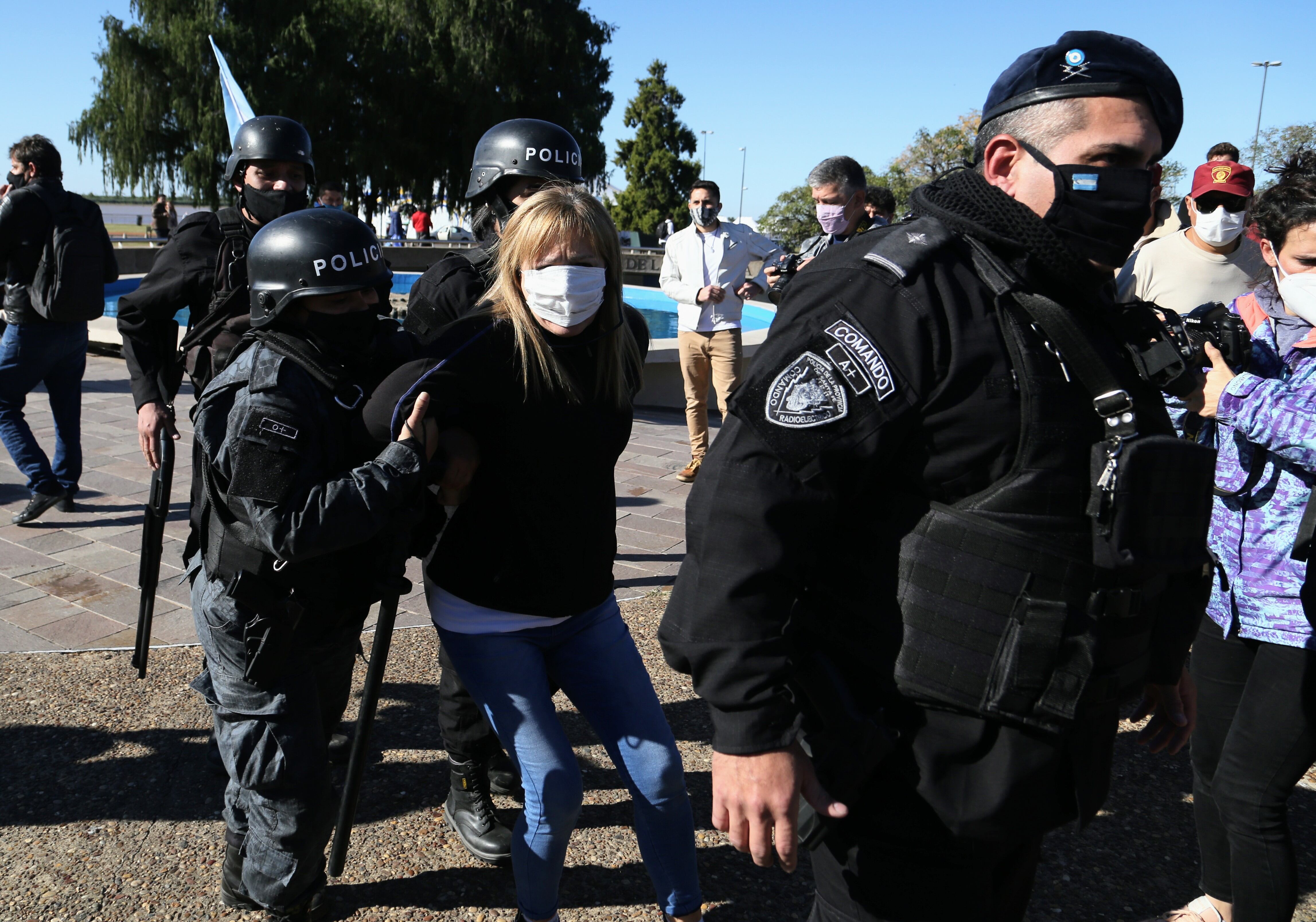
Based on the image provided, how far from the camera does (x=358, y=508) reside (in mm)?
2211

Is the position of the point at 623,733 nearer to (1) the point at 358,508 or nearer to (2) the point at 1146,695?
(1) the point at 358,508

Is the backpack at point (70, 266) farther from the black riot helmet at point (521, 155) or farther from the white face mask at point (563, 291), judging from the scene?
the white face mask at point (563, 291)

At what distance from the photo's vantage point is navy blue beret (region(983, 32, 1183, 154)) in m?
1.62

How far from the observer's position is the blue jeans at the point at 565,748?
7.48ft

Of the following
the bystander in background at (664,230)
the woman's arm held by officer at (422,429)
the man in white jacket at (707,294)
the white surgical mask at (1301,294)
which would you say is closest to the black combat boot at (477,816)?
the woman's arm held by officer at (422,429)

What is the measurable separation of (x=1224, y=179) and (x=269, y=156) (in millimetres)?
3721

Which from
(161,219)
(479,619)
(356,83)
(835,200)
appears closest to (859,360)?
(479,619)

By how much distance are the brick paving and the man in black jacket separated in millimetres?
255

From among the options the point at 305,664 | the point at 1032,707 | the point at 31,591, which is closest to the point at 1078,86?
the point at 1032,707

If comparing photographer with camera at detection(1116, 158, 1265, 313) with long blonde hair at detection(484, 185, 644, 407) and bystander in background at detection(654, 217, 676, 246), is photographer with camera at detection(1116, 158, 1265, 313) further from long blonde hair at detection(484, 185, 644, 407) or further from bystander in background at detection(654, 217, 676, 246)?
bystander in background at detection(654, 217, 676, 246)

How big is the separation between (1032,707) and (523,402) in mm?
1308

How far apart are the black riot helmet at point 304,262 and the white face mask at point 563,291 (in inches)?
13.7

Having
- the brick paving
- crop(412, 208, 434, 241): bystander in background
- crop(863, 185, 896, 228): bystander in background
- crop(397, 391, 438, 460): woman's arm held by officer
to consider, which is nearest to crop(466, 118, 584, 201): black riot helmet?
crop(397, 391, 438, 460): woman's arm held by officer

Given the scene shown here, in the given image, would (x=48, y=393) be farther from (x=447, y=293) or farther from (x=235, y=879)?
(x=235, y=879)
